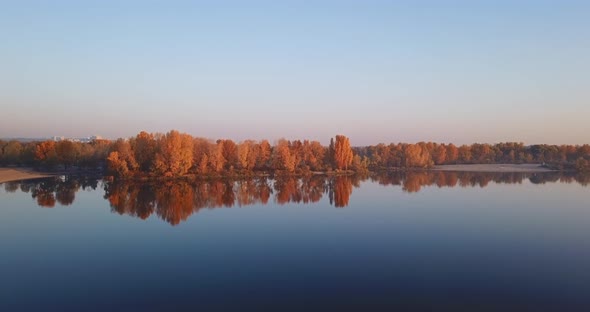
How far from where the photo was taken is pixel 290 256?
11797 mm

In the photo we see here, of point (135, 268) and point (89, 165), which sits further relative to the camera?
point (89, 165)

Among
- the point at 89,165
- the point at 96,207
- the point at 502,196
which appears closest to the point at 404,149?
the point at 502,196

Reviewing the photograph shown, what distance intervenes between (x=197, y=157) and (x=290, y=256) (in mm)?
30546

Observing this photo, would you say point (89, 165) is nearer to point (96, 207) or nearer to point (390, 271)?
point (96, 207)

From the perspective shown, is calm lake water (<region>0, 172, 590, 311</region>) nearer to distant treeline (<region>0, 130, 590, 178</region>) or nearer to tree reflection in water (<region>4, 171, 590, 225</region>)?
tree reflection in water (<region>4, 171, 590, 225</region>)

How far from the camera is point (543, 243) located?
13.4 m

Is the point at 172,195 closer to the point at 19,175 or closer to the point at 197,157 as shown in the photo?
the point at 197,157

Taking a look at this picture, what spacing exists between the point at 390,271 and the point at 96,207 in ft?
54.2

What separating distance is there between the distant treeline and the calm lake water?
1396 centimetres

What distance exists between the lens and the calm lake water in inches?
335

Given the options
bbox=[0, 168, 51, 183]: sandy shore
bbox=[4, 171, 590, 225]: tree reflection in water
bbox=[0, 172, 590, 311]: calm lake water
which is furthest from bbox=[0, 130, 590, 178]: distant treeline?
bbox=[0, 172, 590, 311]: calm lake water

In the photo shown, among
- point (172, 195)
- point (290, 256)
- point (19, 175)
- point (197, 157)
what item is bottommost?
point (290, 256)

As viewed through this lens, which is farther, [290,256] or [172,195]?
[172,195]

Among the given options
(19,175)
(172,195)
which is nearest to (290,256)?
(172,195)
